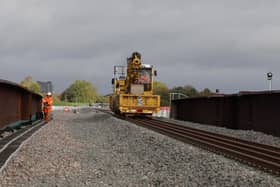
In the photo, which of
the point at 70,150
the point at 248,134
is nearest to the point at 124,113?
the point at 248,134

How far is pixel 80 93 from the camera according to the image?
163 metres

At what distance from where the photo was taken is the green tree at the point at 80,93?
162375mm

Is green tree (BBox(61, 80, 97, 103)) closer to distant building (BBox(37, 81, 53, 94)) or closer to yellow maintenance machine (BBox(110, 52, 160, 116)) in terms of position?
distant building (BBox(37, 81, 53, 94))

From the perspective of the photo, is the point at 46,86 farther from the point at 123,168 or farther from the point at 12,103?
the point at 123,168

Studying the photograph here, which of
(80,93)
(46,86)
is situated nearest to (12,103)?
(46,86)

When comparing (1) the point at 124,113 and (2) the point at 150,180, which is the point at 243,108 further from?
(2) the point at 150,180

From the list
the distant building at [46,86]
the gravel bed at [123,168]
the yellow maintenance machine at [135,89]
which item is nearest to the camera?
the gravel bed at [123,168]

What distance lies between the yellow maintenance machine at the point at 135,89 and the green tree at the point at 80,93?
123767mm

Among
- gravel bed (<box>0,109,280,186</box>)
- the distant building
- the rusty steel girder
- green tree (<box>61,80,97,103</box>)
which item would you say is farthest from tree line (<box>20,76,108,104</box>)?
gravel bed (<box>0,109,280,186</box>)

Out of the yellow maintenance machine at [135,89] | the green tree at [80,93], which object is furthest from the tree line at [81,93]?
the yellow maintenance machine at [135,89]

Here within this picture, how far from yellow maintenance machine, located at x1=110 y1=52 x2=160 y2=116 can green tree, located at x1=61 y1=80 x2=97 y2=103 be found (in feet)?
406

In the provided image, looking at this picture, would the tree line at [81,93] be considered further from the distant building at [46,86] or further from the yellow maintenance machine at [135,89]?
the yellow maintenance machine at [135,89]

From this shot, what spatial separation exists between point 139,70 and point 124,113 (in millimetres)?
3628

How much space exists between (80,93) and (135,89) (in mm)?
129138
